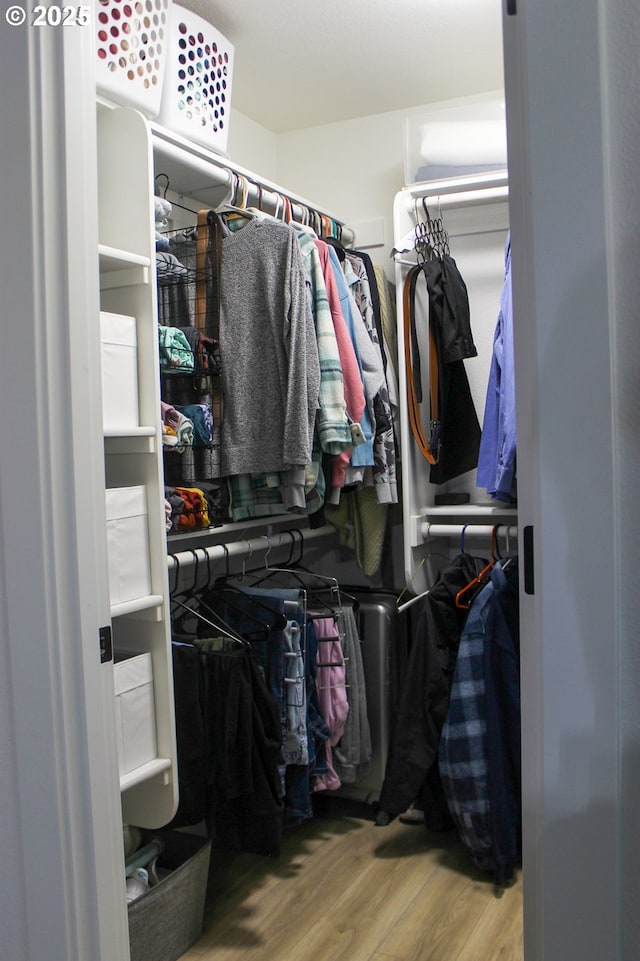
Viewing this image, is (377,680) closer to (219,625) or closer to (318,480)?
(219,625)

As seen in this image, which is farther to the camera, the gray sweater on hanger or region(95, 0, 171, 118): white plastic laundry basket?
the gray sweater on hanger

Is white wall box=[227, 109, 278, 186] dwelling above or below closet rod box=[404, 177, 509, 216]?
above

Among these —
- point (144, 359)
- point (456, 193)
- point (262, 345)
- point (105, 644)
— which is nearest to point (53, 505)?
point (105, 644)

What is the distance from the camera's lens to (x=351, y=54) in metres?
2.74

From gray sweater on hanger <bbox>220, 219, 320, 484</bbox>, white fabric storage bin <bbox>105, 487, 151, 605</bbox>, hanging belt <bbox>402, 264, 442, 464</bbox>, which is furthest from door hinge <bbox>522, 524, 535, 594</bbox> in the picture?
hanging belt <bbox>402, 264, 442, 464</bbox>

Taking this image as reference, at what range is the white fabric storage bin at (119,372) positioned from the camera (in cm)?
186

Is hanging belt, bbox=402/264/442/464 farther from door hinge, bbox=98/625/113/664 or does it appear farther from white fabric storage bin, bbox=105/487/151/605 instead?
door hinge, bbox=98/625/113/664

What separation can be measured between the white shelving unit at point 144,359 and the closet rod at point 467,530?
1.18 meters

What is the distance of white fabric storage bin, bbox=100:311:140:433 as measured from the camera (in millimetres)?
1858

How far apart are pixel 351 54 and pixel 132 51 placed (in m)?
0.98

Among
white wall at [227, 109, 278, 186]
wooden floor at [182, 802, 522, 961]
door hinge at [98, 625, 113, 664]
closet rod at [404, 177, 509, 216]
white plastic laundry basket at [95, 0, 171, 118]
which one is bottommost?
wooden floor at [182, 802, 522, 961]

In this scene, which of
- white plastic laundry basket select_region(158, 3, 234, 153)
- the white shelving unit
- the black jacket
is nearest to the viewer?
the white shelving unit

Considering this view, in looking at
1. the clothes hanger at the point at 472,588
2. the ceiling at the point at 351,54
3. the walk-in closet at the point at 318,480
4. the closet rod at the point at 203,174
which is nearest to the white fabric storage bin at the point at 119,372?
the walk-in closet at the point at 318,480

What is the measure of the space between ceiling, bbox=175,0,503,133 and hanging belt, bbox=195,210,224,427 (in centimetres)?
63
